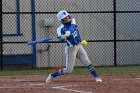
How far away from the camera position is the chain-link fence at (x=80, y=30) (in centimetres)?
1767

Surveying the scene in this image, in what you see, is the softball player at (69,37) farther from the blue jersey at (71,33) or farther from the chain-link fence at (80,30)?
the chain-link fence at (80,30)

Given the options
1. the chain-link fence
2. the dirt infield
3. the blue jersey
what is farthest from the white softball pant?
the chain-link fence

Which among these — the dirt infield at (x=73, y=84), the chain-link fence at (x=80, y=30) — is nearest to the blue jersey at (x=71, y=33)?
the dirt infield at (x=73, y=84)

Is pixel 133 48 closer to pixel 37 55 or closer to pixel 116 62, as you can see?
pixel 116 62

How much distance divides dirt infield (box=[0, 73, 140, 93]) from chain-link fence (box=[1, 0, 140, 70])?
143 inches

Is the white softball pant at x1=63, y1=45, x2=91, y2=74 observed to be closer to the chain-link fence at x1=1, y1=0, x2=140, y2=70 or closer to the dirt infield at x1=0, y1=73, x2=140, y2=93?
the dirt infield at x1=0, y1=73, x2=140, y2=93

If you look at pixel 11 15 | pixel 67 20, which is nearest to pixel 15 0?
pixel 11 15

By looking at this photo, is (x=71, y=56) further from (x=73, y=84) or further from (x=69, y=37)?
(x=73, y=84)

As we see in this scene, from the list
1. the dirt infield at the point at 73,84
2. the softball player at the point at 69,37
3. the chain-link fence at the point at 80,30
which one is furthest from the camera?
the chain-link fence at the point at 80,30

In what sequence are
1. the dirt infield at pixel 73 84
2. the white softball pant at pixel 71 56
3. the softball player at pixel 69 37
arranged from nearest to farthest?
the dirt infield at pixel 73 84
the softball player at pixel 69 37
the white softball pant at pixel 71 56

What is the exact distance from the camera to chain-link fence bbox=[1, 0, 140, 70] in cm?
1767

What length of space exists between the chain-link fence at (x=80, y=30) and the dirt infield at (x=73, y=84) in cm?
363

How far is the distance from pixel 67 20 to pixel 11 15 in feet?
19.8

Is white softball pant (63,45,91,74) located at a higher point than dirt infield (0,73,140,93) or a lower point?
higher
